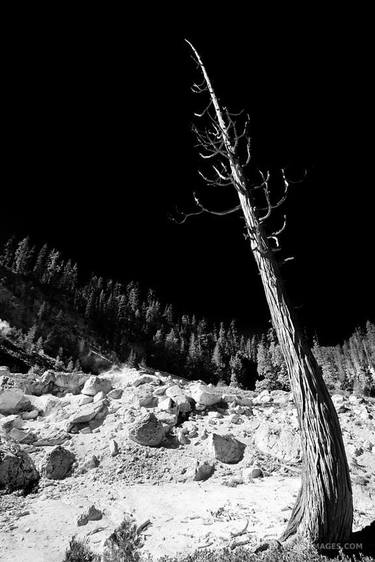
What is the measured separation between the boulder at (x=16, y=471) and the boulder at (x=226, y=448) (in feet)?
19.7

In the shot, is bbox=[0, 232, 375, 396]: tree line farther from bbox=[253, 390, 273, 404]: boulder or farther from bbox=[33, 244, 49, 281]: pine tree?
bbox=[253, 390, 273, 404]: boulder

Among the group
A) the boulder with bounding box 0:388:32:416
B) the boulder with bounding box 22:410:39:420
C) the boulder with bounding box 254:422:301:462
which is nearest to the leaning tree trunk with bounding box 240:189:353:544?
the boulder with bounding box 254:422:301:462

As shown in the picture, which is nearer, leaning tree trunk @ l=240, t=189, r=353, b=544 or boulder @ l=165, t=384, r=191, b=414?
leaning tree trunk @ l=240, t=189, r=353, b=544

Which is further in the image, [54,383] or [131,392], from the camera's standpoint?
[54,383]

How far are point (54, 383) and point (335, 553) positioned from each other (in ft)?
57.1

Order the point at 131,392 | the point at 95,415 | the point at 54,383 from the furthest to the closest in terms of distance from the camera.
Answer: the point at 54,383 → the point at 131,392 → the point at 95,415

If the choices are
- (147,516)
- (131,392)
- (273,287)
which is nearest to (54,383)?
(131,392)

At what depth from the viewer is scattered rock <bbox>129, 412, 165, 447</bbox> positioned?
36.0 ft

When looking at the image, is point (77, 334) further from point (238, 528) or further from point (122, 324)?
point (238, 528)

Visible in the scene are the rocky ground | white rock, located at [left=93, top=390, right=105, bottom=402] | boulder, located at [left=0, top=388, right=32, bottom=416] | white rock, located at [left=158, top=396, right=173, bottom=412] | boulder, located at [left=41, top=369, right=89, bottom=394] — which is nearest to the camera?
the rocky ground

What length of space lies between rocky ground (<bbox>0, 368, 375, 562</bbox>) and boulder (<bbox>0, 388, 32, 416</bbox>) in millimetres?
52

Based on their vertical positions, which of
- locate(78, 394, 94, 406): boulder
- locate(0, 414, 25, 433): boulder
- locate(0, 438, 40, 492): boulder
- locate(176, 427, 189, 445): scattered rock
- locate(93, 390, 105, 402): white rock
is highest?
locate(93, 390, 105, 402): white rock

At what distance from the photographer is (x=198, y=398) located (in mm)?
14164

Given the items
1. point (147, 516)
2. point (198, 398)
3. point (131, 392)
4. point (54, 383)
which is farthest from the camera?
point (54, 383)
